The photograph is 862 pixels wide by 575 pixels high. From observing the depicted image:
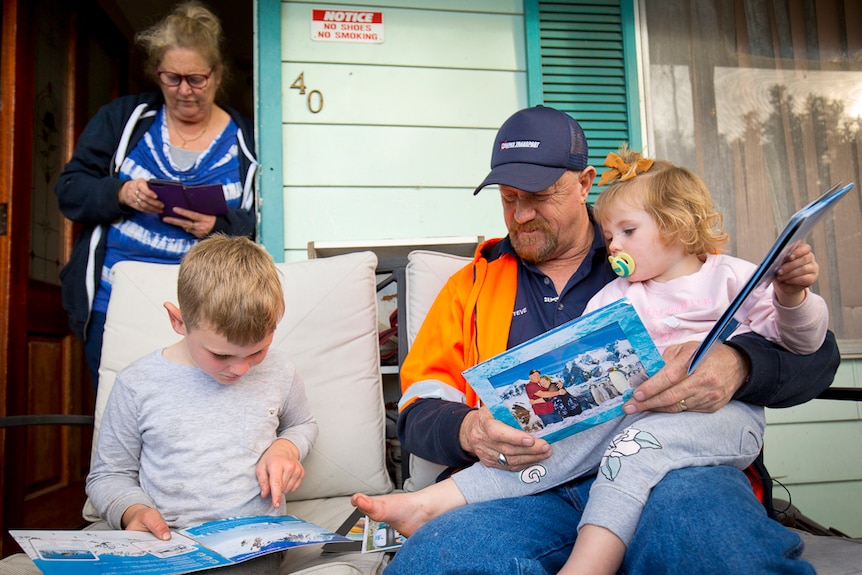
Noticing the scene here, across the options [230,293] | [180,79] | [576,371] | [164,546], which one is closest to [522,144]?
[576,371]

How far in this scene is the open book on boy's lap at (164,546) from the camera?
3.38 feet

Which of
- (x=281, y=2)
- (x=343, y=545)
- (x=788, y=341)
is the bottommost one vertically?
(x=343, y=545)

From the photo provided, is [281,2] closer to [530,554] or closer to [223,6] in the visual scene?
[223,6]

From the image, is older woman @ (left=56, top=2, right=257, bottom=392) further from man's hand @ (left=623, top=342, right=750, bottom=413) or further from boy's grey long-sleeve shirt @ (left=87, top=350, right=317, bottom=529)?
man's hand @ (left=623, top=342, right=750, bottom=413)

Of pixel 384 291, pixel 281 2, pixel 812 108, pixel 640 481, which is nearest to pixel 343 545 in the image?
pixel 640 481

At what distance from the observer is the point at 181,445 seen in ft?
4.47

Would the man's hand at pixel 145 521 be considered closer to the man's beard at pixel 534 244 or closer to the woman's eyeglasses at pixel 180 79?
the man's beard at pixel 534 244

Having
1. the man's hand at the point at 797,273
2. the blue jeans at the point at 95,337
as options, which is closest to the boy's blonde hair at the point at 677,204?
the man's hand at the point at 797,273

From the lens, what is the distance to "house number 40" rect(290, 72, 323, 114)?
2.63 meters

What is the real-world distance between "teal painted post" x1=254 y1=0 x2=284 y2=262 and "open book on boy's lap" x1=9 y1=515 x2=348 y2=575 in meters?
1.48

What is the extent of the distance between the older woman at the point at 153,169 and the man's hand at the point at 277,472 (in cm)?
104

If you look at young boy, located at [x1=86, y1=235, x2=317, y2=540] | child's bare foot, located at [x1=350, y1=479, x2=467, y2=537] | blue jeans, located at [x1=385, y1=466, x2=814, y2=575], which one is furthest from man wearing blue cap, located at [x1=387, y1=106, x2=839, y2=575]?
young boy, located at [x1=86, y1=235, x2=317, y2=540]

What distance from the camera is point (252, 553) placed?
110 centimetres

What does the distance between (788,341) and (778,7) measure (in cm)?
238
